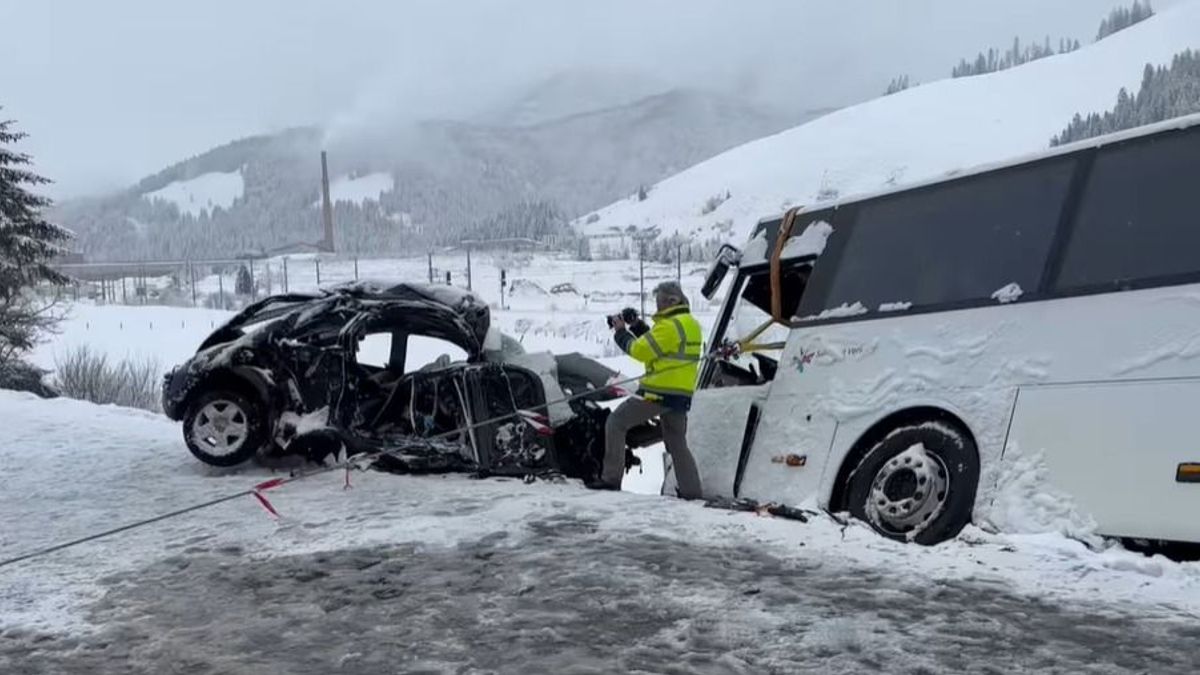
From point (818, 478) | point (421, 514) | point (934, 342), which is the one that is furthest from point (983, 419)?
point (421, 514)

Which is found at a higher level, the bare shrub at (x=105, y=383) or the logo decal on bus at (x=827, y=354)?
the logo decal on bus at (x=827, y=354)

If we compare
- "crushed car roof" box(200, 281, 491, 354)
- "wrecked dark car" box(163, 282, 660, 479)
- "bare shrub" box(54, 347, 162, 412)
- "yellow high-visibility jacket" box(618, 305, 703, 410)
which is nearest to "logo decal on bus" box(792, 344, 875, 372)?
"yellow high-visibility jacket" box(618, 305, 703, 410)

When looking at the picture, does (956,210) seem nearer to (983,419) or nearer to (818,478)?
(983,419)

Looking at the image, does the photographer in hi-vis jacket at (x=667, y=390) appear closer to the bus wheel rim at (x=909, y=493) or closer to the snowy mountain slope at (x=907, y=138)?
the bus wheel rim at (x=909, y=493)

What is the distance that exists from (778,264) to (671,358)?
1026mm

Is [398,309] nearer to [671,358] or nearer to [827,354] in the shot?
[671,358]

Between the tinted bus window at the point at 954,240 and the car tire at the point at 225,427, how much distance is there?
15.4 feet

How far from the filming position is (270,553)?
16.5 feet

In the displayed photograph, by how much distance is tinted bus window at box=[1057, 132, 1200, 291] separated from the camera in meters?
3.99

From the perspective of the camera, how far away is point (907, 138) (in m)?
162

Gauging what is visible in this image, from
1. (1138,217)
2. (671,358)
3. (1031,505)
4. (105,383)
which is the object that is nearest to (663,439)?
(671,358)

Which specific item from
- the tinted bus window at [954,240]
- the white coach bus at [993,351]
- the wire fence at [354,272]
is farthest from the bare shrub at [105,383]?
the wire fence at [354,272]

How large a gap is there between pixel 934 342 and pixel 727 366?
7.45ft

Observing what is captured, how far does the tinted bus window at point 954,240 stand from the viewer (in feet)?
15.1
